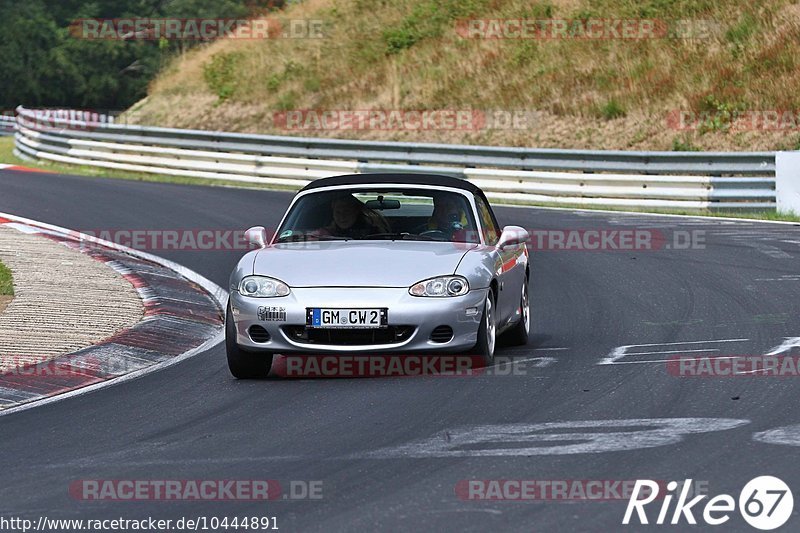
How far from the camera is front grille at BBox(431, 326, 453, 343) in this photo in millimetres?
9609

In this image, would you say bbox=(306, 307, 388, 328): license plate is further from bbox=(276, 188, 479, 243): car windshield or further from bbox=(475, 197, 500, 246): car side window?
bbox=(475, 197, 500, 246): car side window

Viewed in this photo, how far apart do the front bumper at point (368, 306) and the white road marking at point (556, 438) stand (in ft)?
5.85

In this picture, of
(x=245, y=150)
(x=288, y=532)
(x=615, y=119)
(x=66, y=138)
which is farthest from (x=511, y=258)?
(x=66, y=138)

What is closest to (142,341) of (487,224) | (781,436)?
(487,224)

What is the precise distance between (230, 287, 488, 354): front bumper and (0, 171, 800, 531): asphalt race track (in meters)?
0.24

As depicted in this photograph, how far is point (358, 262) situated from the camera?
9891 mm

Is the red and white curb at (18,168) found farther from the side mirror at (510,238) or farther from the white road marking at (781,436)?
the white road marking at (781,436)

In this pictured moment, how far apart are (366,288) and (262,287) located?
75 centimetres

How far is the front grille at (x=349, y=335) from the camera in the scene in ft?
31.4
